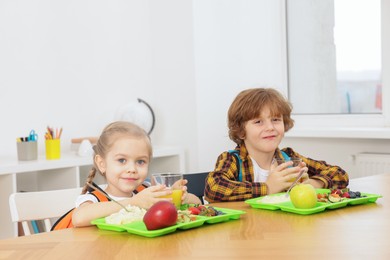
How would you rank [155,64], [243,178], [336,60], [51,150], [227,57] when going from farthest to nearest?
1. [155,64]
2. [227,57]
3. [336,60]
4. [51,150]
5. [243,178]

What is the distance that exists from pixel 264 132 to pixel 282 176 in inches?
11.0

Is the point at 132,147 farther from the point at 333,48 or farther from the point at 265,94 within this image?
the point at 333,48

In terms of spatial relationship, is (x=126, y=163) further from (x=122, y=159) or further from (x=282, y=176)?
(x=282, y=176)

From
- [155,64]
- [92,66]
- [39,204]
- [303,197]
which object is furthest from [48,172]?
[303,197]

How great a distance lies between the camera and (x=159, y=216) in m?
1.42

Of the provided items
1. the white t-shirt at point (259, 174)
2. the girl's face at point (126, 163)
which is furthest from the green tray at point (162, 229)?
the white t-shirt at point (259, 174)

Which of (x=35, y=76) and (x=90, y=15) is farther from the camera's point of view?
(x=90, y=15)

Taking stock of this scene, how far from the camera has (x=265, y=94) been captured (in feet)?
7.23

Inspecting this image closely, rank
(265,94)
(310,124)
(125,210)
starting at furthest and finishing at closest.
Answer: (310,124) → (265,94) → (125,210)

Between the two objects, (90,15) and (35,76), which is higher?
(90,15)

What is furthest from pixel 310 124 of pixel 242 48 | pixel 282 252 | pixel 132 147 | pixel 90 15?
pixel 282 252

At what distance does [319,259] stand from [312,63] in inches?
114

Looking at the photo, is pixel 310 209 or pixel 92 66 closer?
pixel 310 209

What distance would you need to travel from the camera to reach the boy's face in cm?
216
